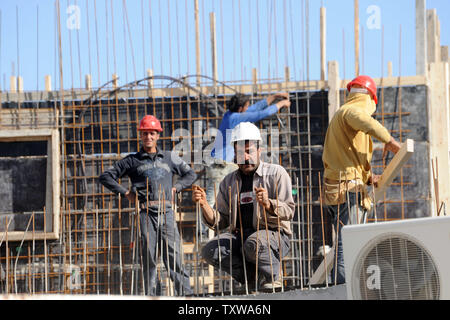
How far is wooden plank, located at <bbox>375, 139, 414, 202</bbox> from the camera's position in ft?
19.5

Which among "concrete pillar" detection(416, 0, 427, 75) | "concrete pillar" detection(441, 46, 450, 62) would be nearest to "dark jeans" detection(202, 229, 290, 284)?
"concrete pillar" detection(416, 0, 427, 75)

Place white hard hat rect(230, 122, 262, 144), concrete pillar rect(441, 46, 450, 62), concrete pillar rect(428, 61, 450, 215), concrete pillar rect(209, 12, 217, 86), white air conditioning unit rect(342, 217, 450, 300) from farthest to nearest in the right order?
1. concrete pillar rect(441, 46, 450, 62)
2. concrete pillar rect(209, 12, 217, 86)
3. concrete pillar rect(428, 61, 450, 215)
4. white hard hat rect(230, 122, 262, 144)
5. white air conditioning unit rect(342, 217, 450, 300)

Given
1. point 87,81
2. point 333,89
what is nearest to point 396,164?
point 333,89

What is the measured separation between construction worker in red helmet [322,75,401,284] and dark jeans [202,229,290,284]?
0.48 metres

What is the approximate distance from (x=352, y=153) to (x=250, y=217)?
36.4 inches

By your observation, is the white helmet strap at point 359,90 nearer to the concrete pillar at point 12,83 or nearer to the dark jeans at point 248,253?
the dark jeans at point 248,253

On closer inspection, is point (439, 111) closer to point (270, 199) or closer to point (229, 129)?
point (229, 129)

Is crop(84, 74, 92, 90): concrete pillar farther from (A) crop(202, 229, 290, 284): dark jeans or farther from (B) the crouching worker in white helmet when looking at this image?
(A) crop(202, 229, 290, 284): dark jeans

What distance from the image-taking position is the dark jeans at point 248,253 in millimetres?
5914

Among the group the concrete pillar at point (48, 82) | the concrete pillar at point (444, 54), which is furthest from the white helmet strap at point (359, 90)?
the concrete pillar at point (444, 54)

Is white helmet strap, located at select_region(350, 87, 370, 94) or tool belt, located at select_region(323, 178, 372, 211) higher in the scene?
white helmet strap, located at select_region(350, 87, 370, 94)

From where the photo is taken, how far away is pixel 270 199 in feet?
20.0

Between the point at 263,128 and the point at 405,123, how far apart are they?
1.80 m
